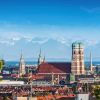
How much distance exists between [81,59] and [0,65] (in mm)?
130553

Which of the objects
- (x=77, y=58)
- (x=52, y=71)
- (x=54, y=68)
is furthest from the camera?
(x=54, y=68)

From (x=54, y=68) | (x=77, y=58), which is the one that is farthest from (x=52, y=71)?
(x=77, y=58)

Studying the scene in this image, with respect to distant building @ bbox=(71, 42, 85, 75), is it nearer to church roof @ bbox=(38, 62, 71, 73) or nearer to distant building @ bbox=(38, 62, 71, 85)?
distant building @ bbox=(38, 62, 71, 85)

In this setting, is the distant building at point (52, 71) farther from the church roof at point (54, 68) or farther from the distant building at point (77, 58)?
the distant building at point (77, 58)

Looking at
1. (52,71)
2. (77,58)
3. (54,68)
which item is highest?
(77,58)

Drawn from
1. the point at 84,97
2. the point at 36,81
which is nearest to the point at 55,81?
the point at 36,81

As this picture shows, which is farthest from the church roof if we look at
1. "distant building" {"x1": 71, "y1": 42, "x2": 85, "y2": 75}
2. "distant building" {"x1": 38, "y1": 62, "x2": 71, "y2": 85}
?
"distant building" {"x1": 71, "y1": 42, "x2": 85, "y2": 75}

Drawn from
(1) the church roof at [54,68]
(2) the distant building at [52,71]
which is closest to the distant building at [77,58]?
(2) the distant building at [52,71]

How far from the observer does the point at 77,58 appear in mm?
177125

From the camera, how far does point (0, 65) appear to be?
1861 inches

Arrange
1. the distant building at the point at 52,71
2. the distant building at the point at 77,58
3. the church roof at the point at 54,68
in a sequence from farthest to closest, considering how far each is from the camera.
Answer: the church roof at the point at 54,68, the distant building at the point at 52,71, the distant building at the point at 77,58

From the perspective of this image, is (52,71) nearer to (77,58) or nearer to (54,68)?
(54,68)

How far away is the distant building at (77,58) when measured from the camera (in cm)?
17750

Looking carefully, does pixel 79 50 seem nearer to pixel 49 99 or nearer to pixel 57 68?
pixel 57 68
